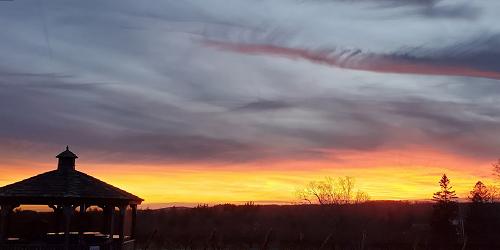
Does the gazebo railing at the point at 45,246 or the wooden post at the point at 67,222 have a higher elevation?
the wooden post at the point at 67,222

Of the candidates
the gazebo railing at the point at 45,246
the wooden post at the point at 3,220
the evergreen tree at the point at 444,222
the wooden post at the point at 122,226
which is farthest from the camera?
the evergreen tree at the point at 444,222

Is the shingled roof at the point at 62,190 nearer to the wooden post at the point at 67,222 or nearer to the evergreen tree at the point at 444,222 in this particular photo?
the wooden post at the point at 67,222

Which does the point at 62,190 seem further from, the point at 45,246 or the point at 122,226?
the point at 122,226

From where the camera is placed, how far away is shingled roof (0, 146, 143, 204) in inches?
1168

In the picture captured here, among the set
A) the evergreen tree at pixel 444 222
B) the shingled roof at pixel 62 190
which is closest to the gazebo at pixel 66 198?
the shingled roof at pixel 62 190

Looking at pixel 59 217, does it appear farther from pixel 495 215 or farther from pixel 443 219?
pixel 495 215

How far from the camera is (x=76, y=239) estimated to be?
106 feet

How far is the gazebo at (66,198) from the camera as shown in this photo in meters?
29.6

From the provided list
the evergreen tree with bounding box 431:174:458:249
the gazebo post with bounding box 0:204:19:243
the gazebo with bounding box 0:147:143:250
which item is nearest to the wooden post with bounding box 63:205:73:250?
the gazebo with bounding box 0:147:143:250

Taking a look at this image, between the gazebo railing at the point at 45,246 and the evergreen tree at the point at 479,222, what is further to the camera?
the evergreen tree at the point at 479,222

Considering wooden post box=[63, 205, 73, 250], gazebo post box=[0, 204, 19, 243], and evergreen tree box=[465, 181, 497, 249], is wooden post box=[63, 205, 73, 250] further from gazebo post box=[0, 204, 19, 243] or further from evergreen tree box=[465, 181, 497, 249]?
evergreen tree box=[465, 181, 497, 249]

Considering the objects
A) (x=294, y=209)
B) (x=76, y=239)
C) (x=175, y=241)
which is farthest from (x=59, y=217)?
(x=294, y=209)

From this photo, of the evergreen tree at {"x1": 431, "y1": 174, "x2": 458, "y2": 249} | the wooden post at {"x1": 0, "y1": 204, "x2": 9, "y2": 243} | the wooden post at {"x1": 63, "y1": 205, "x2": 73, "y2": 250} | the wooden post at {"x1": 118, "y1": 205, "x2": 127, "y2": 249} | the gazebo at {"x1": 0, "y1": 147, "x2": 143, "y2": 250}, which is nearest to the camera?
the wooden post at {"x1": 63, "y1": 205, "x2": 73, "y2": 250}

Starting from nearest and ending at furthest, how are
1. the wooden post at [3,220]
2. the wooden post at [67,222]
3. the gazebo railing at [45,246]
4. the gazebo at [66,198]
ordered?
the gazebo railing at [45,246] < the wooden post at [67,222] < the gazebo at [66,198] < the wooden post at [3,220]
